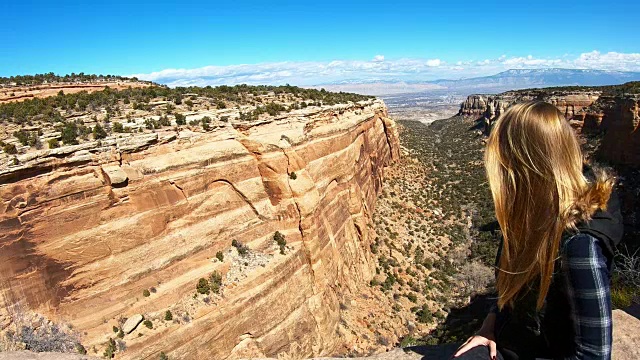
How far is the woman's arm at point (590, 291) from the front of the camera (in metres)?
2.58

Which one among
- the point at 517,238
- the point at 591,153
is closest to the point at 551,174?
the point at 517,238

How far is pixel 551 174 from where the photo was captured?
2900 millimetres

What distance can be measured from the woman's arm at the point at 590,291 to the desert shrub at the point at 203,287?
16.7m

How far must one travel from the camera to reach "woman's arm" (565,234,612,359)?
258 cm

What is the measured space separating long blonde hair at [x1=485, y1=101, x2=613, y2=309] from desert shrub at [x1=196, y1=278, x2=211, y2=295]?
53.1ft

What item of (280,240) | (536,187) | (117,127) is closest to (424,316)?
(280,240)

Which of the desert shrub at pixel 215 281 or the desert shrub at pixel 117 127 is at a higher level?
the desert shrub at pixel 117 127

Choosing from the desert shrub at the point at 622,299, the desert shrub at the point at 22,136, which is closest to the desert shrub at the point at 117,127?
the desert shrub at the point at 22,136

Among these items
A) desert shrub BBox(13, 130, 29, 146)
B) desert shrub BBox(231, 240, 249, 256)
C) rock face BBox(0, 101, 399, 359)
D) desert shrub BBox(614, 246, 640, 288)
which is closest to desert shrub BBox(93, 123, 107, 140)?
rock face BBox(0, 101, 399, 359)

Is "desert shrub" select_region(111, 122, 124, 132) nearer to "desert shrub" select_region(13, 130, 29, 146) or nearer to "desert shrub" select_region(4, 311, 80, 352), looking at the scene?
"desert shrub" select_region(13, 130, 29, 146)

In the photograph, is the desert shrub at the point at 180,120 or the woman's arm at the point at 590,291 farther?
the desert shrub at the point at 180,120

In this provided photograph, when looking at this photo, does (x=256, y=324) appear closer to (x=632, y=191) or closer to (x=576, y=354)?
(x=576, y=354)

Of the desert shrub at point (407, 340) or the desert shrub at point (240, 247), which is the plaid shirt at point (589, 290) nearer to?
the desert shrub at point (240, 247)

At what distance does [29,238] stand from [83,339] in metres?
4.32
